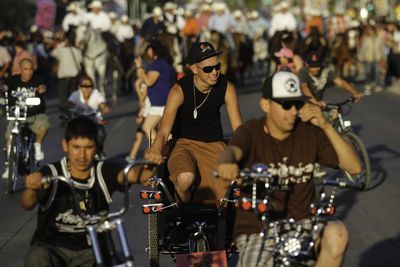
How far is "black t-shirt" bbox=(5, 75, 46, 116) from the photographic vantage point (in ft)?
47.7

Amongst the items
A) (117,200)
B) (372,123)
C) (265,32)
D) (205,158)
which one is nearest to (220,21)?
(265,32)

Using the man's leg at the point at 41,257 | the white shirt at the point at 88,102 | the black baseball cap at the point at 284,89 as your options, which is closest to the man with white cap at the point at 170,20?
the white shirt at the point at 88,102

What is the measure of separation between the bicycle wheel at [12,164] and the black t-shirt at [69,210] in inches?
303

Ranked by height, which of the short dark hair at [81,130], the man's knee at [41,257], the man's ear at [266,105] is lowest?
the man's knee at [41,257]

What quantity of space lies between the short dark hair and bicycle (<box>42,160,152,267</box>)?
0.81ft

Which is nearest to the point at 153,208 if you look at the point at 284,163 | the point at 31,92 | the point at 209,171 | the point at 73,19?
the point at 209,171

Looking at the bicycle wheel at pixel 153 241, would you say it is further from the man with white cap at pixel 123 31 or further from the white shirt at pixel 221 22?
the man with white cap at pixel 123 31

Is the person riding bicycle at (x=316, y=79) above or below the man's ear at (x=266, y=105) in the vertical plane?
below

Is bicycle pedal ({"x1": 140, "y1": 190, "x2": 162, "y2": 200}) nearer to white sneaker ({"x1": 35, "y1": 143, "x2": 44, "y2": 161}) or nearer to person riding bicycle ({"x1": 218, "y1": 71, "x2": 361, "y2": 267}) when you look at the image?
person riding bicycle ({"x1": 218, "y1": 71, "x2": 361, "y2": 267})

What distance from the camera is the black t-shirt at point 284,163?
6.27m

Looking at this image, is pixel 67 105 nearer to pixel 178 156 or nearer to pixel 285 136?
pixel 178 156

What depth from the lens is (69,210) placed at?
244 inches

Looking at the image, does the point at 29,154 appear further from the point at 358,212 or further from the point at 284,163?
the point at 284,163

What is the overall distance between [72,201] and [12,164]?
802 cm
